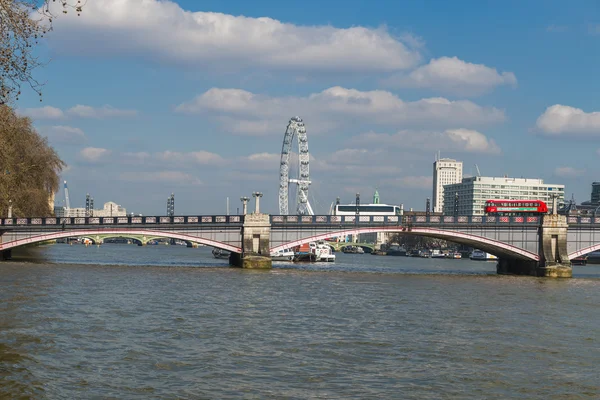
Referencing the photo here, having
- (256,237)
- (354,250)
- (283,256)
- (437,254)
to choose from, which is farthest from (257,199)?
(354,250)

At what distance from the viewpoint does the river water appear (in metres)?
19.8

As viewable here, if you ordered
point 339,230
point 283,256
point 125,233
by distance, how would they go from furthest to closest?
point 283,256
point 125,233
point 339,230

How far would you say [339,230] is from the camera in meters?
68.2

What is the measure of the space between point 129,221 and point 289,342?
46378 millimetres

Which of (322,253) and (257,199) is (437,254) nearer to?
A: (322,253)

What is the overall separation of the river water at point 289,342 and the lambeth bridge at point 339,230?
19589 mm

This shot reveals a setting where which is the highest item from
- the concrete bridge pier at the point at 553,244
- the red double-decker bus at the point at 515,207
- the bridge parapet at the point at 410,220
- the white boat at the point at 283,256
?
the red double-decker bus at the point at 515,207

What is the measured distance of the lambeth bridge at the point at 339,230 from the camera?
67.3 m

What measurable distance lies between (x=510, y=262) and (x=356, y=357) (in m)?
54.5

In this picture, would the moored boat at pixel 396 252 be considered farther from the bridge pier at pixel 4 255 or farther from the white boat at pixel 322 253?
the bridge pier at pixel 4 255

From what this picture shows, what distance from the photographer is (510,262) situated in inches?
2958

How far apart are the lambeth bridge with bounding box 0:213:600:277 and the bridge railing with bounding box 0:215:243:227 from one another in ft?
0.29

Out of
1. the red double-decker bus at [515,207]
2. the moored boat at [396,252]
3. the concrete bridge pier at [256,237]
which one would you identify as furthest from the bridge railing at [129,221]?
the moored boat at [396,252]

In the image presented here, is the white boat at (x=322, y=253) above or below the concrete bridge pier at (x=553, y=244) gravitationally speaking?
below
